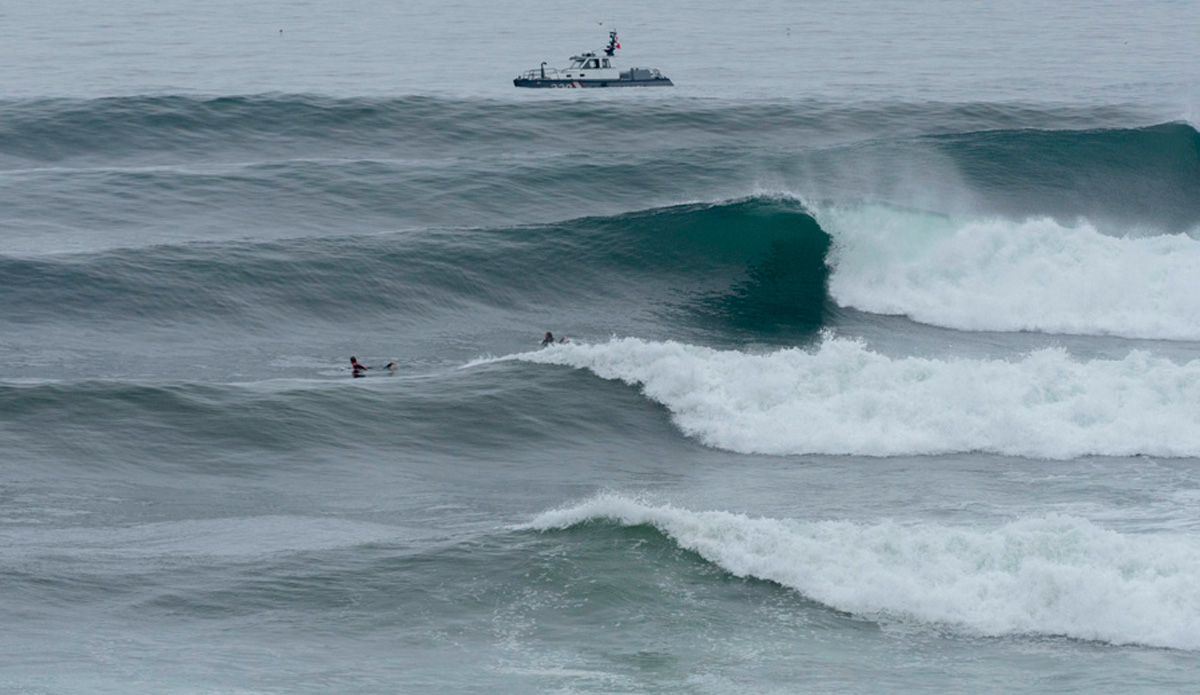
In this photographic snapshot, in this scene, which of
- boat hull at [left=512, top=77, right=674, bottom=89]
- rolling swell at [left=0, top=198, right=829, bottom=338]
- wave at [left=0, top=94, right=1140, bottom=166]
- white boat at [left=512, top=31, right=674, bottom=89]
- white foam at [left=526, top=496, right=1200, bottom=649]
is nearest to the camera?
white foam at [left=526, top=496, right=1200, bottom=649]

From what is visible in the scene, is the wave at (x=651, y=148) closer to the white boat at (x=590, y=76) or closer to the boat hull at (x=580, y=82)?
the boat hull at (x=580, y=82)

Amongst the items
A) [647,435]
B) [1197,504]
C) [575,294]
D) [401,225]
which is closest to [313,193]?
[401,225]

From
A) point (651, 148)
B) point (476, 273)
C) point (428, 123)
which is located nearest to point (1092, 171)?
point (651, 148)

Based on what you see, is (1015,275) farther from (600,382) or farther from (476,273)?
(476,273)

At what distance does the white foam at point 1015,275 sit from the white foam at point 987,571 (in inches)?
509

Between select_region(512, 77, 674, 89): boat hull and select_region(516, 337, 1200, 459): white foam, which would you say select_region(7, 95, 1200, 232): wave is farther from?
select_region(516, 337, 1200, 459): white foam

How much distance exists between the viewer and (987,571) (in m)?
16.4

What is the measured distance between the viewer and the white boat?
2003 inches

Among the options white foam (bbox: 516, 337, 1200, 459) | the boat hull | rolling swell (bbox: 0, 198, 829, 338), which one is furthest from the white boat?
white foam (bbox: 516, 337, 1200, 459)

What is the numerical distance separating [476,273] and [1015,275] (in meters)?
11.3

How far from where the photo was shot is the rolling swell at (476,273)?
1147 inches

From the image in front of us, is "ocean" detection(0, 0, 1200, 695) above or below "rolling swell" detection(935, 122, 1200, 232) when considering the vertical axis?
below

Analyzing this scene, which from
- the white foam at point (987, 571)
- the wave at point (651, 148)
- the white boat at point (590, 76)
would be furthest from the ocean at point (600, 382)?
the white boat at point (590, 76)

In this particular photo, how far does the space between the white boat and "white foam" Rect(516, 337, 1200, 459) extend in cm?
2707
